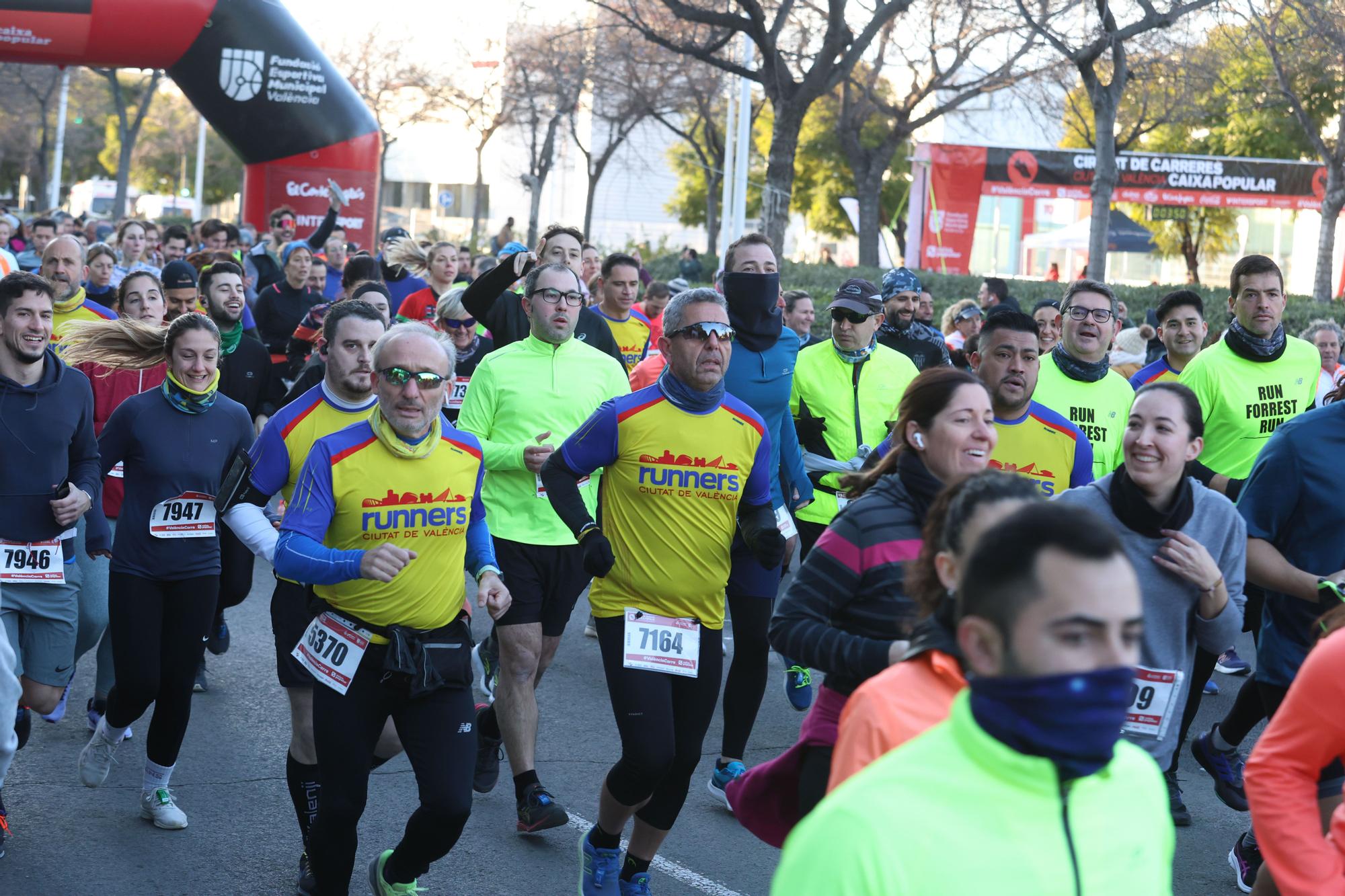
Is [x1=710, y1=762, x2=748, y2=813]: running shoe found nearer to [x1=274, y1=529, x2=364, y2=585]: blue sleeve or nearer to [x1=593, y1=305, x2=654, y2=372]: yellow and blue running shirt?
[x1=274, y1=529, x2=364, y2=585]: blue sleeve

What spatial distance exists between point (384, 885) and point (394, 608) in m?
0.86

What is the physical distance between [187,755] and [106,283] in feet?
16.9

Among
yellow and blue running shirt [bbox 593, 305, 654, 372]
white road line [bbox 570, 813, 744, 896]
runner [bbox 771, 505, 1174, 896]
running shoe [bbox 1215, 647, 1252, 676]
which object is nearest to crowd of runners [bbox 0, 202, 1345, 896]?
runner [bbox 771, 505, 1174, 896]

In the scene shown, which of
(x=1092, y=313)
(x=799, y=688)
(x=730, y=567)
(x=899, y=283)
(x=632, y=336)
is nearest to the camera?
(x=730, y=567)

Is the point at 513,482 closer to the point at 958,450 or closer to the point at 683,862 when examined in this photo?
the point at 683,862

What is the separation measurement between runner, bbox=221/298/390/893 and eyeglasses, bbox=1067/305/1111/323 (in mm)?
3177

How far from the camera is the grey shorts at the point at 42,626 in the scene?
5.59 m

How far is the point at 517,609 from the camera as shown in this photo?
5.83 m

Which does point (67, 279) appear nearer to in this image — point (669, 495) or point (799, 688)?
point (799, 688)

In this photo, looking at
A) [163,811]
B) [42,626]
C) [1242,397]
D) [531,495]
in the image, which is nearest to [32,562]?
[42,626]

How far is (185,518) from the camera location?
5598 millimetres

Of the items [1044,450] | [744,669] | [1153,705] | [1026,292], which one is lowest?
[744,669]

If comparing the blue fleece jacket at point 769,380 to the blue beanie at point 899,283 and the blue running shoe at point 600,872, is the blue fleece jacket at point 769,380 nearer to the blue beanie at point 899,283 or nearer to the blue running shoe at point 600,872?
the blue running shoe at point 600,872

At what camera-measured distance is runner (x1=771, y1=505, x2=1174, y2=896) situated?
5.74 ft
